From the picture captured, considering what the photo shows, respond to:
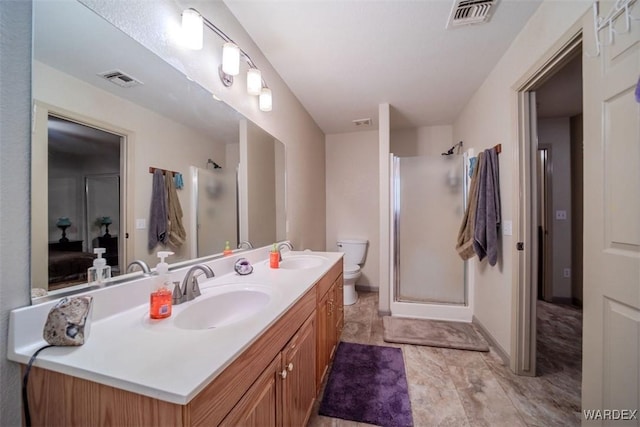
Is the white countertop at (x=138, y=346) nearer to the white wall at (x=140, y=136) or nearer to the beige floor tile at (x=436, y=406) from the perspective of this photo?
the white wall at (x=140, y=136)

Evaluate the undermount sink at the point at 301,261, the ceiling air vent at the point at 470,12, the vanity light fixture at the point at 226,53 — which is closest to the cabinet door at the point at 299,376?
the undermount sink at the point at 301,261

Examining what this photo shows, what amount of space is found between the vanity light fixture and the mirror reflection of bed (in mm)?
590

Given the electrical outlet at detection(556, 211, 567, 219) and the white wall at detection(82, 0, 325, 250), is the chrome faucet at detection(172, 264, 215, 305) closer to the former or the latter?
the white wall at detection(82, 0, 325, 250)

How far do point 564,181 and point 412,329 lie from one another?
2665 mm

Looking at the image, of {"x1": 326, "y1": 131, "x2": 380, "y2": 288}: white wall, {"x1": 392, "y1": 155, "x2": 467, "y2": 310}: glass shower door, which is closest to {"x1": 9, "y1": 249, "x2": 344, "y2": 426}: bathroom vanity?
{"x1": 392, "y1": 155, "x2": 467, "y2": 310}: glass shower door

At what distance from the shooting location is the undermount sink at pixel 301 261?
1835 millimetres

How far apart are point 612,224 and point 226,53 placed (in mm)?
1923

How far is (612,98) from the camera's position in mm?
910

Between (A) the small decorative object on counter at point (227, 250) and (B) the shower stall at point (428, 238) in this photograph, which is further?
(B) the shower stall at point (428, 238)

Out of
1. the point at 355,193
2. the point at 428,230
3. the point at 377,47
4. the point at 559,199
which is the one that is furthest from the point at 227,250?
the point at 559,199

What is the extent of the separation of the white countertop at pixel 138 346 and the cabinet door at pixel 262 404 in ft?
0.54

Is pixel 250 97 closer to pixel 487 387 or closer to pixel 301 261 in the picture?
pixel 301 261

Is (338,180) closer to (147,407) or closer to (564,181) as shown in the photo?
(564,181)

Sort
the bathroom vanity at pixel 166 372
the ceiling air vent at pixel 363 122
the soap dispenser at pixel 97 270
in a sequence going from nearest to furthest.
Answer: the bathroom vanity at pixel 166 372 < the soap dispenser at pixel 97 270 < the ceiling air vent at pixel 363 122
